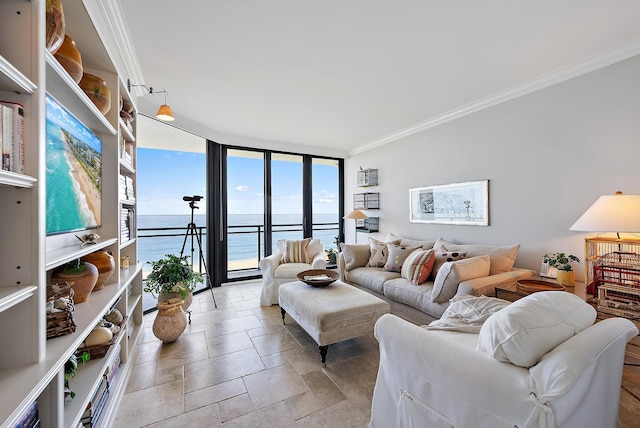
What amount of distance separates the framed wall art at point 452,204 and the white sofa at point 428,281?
370 millimetres

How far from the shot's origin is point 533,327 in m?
1.00

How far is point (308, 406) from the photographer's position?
172 cm

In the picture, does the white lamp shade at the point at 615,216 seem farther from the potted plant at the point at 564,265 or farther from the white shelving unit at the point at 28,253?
the white shelving unit at the point at 28,253

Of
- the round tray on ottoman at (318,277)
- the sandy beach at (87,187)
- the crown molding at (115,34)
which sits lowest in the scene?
the round tray on ottoman at (318,277)

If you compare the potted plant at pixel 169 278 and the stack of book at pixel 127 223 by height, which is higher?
the stack of book at pixel 127 223

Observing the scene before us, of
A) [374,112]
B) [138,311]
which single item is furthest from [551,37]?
[138,311]

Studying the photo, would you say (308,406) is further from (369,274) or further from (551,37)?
(551,37)

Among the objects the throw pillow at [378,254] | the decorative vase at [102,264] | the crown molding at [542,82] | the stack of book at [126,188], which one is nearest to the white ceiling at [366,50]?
the crown molding at [542,82]

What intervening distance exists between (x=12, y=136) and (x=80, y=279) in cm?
95

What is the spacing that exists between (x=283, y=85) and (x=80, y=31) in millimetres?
1622

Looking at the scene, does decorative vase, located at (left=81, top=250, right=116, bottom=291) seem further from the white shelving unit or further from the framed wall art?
the framed wall art

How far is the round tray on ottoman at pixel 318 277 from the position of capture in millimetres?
2752

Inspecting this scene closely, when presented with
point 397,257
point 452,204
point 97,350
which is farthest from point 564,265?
point 97,350

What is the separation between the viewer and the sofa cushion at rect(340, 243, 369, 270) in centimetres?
393
